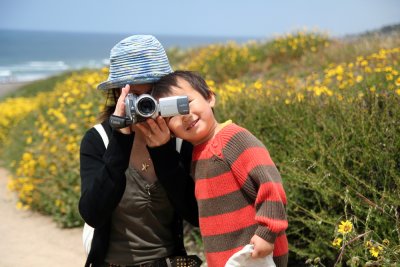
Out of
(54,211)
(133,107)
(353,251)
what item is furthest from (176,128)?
(54,211)

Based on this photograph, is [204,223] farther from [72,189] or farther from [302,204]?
[72,189]

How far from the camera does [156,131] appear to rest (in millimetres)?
1895

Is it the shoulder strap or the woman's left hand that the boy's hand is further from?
the shoulder strap

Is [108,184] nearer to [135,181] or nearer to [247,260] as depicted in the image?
[135,181]

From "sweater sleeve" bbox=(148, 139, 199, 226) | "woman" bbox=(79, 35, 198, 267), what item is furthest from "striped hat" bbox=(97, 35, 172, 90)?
"sweater sleeve" bbox=(148, 139, 199, 226)

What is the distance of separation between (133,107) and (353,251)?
1302 mm

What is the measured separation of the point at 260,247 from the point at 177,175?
0.42 m

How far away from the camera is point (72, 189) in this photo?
17.4 feet

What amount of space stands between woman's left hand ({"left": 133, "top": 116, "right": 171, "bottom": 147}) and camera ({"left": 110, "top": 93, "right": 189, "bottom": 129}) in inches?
3.1

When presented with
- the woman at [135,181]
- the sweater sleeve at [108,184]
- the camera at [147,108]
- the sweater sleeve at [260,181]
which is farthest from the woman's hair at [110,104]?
the sweater sleeve at [260,181]

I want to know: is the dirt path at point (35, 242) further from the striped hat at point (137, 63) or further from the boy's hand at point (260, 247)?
the boy's hand at point (260, 247)

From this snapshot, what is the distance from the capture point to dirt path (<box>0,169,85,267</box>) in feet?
15.1

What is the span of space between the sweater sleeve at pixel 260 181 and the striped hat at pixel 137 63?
0.40m

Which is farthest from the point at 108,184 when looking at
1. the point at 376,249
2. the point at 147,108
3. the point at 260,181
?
the point at 376,249
